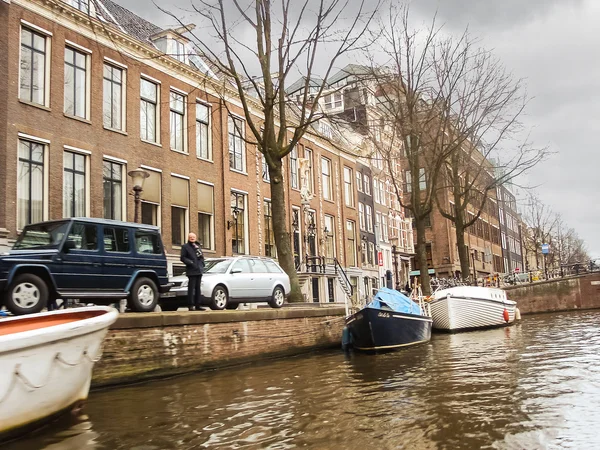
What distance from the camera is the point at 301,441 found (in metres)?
6.01

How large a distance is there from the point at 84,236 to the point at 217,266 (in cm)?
430

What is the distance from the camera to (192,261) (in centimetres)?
1286

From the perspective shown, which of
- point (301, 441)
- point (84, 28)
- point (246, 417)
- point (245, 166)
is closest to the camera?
point (301, 441)

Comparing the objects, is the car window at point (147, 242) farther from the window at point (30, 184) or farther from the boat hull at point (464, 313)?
the boat hull at point (464, 313)

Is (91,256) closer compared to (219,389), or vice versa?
(219,389)

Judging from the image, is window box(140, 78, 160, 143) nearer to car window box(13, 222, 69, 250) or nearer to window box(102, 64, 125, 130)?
window box(102, 64, 125, 130)

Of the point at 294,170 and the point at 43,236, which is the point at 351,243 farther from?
the point at 43,236

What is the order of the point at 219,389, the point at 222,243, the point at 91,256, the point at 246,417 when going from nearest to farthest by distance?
the point at 246,417
the point at 219,389
the point at 91,256
the point at 222,243

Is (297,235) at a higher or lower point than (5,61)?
lower

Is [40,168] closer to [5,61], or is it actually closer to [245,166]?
[5,61]

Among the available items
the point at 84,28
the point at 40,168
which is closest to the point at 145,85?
the point at 84,28

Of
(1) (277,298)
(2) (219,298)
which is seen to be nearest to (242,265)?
(2) (219,298)

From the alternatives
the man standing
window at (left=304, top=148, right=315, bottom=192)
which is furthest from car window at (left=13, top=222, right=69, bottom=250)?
window at (left=304, top=148, right=315, bottom=192)

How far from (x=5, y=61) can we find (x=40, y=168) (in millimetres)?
3246
